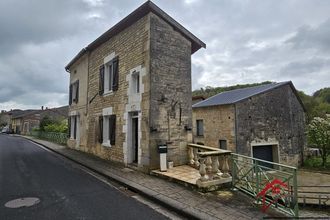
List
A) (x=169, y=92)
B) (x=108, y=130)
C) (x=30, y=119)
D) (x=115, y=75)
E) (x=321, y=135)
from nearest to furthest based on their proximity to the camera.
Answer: (x=169, y=92), (x=115, y=75), (x=108, y=130), (x=321, y=135), (x=30, y=119)

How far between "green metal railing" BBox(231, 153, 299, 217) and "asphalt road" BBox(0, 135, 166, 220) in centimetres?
229

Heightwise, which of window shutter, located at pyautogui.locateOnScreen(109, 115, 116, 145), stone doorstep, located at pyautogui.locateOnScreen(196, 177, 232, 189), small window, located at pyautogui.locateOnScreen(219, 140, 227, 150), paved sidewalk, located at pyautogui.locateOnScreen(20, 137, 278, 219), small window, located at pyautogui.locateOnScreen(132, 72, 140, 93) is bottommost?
paved sidewalk, located at pyautogui.locateOnScreen(20, 137, 278, 219)

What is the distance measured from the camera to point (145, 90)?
7938 mm

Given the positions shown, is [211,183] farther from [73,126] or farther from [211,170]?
[73,126]

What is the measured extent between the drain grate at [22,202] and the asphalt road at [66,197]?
0.10 metres

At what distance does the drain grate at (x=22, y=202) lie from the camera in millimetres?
4672

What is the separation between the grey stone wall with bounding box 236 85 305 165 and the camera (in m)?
14.6

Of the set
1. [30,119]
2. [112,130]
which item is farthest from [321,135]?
[30,119]

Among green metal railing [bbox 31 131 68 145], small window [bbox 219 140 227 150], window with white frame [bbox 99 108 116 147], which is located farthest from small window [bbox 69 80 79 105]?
small window [bbox 219 140 227 150]

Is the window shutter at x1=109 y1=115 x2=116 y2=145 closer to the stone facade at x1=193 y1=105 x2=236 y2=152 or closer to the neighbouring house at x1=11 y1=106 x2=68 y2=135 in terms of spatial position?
the stone facade at x1=193 y1=105 x2=236 y2=152

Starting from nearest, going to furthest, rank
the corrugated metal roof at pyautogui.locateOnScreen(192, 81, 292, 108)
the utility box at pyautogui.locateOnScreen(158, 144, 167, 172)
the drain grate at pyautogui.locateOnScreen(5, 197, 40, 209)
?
the drain grate at pyautogui.locateOnScreen(5, 197, 40, 209) → the utility box at pyautogui.locateOnScreen(158, 144, 167, 172) → the corrugated metal roof at pyautogui.locateOnScreen(192, 81, 292, 108)

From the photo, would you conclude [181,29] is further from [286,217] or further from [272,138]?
[272,138]

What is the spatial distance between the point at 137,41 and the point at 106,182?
17.1 ft

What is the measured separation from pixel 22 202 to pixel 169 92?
212 inches
